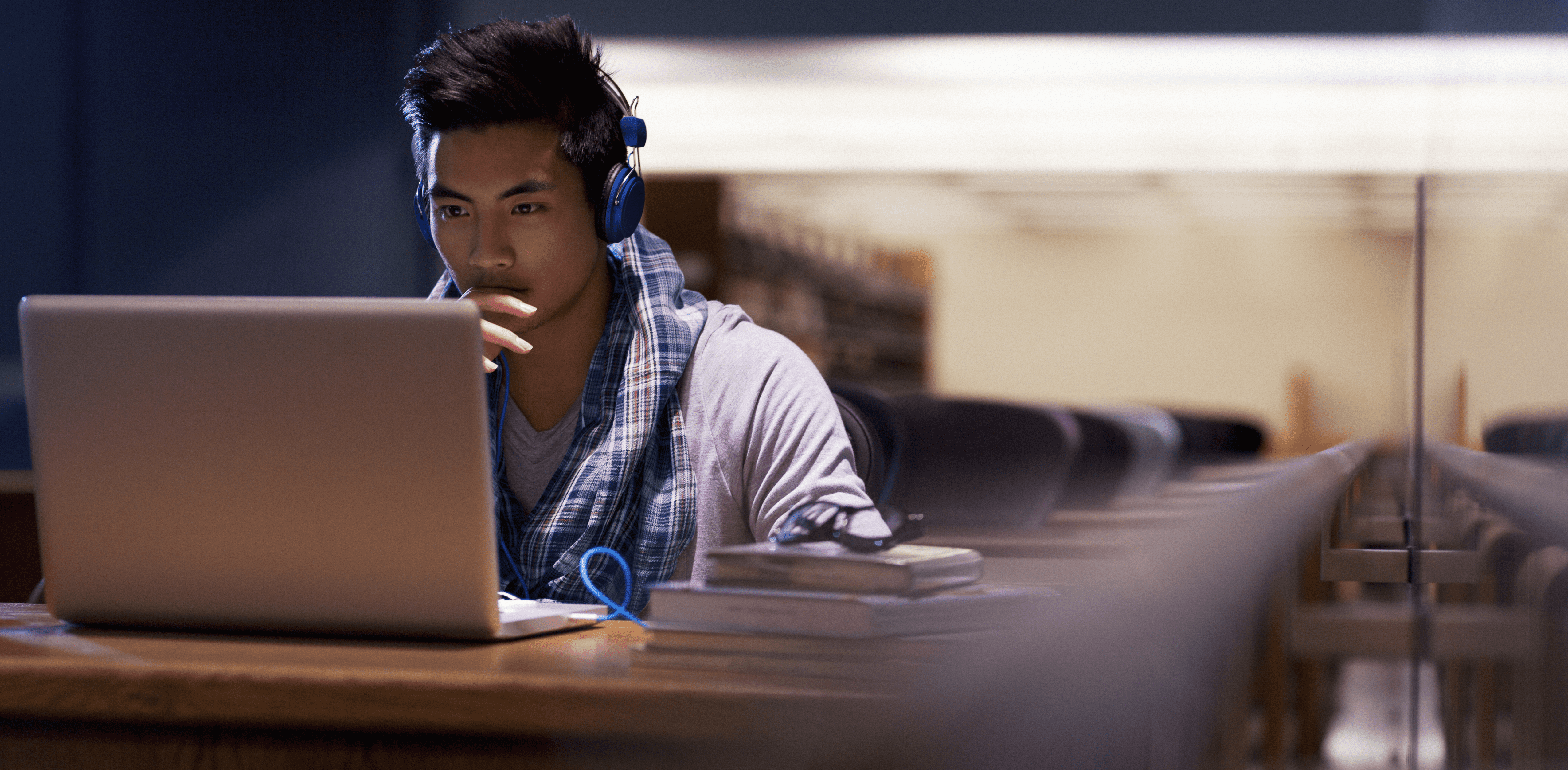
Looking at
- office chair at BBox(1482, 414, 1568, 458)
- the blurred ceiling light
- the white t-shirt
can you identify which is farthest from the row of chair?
the blurred ceiling light

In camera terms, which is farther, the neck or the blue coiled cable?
the neck

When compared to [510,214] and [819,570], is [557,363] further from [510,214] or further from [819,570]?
[819,570]

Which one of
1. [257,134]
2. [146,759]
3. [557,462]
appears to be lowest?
[146,759]

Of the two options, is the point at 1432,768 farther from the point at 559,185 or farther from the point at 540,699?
the point at 559,185

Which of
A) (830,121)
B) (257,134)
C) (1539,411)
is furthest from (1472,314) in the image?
(830,121)

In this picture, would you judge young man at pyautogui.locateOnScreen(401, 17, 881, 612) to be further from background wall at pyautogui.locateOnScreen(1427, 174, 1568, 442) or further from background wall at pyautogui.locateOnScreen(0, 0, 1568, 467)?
background wall at pyautogui.locateOnScreen(0, 0, 1568, 467)

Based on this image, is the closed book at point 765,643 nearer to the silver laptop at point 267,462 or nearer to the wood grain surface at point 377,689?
the wood grain surface at point 377,689

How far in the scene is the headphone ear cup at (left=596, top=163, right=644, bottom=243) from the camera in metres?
1.49

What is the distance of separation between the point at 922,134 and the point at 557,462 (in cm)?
672

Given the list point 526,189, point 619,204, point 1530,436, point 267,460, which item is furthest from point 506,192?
point 1530,436

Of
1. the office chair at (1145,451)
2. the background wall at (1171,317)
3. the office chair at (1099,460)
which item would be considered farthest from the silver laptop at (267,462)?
the background wall at (1171,317)

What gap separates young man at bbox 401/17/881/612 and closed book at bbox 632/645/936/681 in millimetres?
481

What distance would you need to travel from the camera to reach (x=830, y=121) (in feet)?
25.0

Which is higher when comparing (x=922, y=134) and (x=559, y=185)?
(x=922, y=134)
